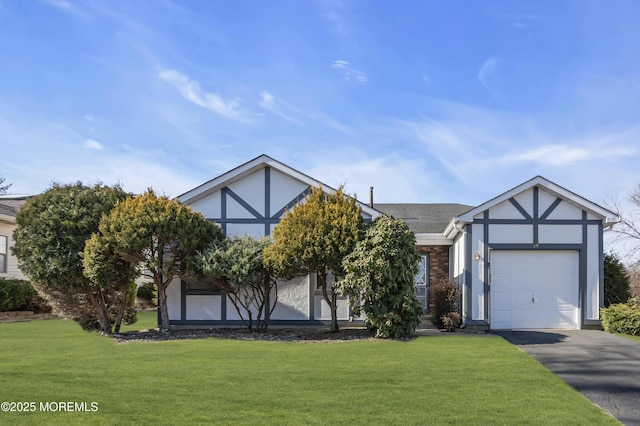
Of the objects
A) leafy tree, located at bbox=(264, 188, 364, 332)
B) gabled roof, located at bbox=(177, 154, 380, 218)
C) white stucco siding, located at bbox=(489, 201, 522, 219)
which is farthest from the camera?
gabled roof, located at bbox=(177, 154, 380, 218)

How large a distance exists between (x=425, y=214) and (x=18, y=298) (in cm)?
1531

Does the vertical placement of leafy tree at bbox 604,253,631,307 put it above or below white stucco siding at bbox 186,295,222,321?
above

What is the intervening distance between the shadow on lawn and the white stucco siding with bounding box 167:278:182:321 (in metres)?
9.09

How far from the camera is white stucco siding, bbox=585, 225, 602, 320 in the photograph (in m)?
15.3

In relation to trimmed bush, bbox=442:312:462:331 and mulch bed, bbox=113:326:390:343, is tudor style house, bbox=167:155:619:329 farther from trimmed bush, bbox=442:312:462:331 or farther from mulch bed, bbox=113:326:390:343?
mulch bed, bbox=113:326:390:343

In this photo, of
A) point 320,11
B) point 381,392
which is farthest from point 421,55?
point 381,392

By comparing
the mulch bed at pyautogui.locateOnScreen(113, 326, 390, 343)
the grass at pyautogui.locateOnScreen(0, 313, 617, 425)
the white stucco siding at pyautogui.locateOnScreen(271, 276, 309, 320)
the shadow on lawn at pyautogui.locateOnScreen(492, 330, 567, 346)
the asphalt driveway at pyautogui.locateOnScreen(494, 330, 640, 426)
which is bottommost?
the mulch bed at pyautogui.locateOnScreen(113, 326, 390, 343)

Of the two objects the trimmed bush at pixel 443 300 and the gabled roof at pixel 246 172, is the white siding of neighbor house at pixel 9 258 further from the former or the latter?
the trimmed bush at pixel 443 300

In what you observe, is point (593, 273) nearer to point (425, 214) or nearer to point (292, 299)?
point (425, 214)

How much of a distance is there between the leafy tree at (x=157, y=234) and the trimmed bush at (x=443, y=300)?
21.9ft

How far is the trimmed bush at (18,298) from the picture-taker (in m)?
19.4

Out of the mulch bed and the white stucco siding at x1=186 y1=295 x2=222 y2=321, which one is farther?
the white stucco siding at x1=186 y1=295 x2=222 y2=321

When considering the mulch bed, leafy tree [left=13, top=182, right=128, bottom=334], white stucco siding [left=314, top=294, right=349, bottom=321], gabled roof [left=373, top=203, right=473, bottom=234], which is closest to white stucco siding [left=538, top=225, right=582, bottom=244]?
gabled roof [left=373, top=203, right=473, bottom=234]

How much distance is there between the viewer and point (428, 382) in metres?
8.41
